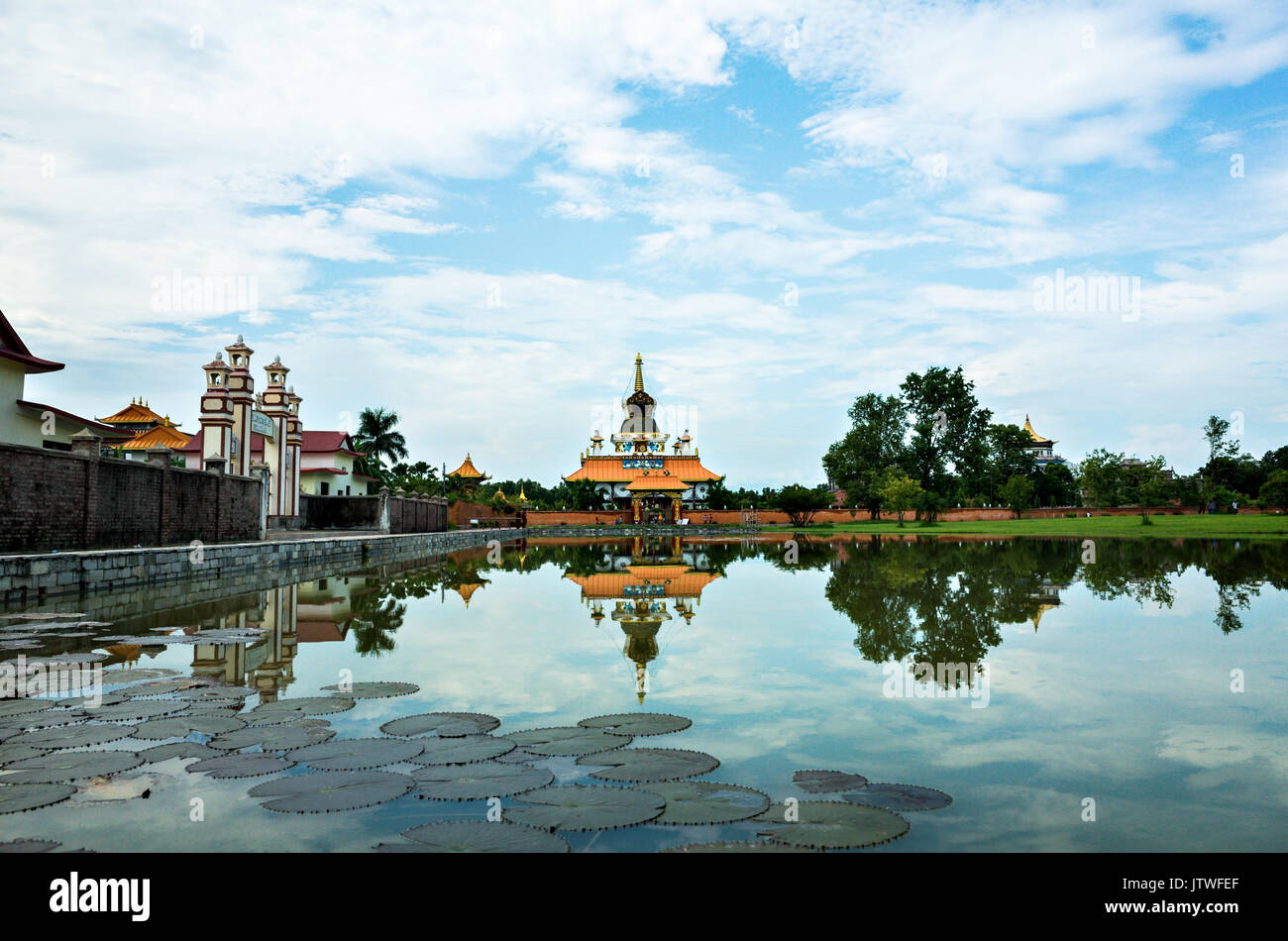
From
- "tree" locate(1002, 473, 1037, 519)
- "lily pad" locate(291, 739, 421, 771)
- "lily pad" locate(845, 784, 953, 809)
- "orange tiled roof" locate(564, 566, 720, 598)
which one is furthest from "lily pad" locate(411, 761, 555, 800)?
"tree" locate(1002, 473, 1037, 519)

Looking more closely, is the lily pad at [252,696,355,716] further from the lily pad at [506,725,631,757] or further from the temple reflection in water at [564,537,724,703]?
the temple reflection in water at [564,537,724,703]

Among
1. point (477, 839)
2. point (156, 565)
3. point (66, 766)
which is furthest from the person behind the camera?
point (156, 565)

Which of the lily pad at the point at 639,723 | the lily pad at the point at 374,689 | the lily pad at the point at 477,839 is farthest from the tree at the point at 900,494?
the lily pad at the point at 477,839

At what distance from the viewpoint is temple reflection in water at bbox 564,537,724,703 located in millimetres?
8203

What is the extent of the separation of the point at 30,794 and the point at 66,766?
1.49 feet

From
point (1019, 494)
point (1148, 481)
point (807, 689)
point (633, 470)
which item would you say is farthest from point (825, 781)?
point (633, 470)

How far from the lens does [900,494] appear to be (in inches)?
1997

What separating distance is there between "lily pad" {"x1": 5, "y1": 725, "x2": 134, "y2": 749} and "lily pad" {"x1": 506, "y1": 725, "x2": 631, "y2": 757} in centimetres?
217

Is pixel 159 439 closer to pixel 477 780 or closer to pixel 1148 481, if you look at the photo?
pixel 477 780

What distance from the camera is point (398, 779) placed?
391 centimetres

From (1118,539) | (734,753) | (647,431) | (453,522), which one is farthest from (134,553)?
(647,431)

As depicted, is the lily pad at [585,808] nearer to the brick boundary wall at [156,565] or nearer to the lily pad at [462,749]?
the lily pad at [462,749]
